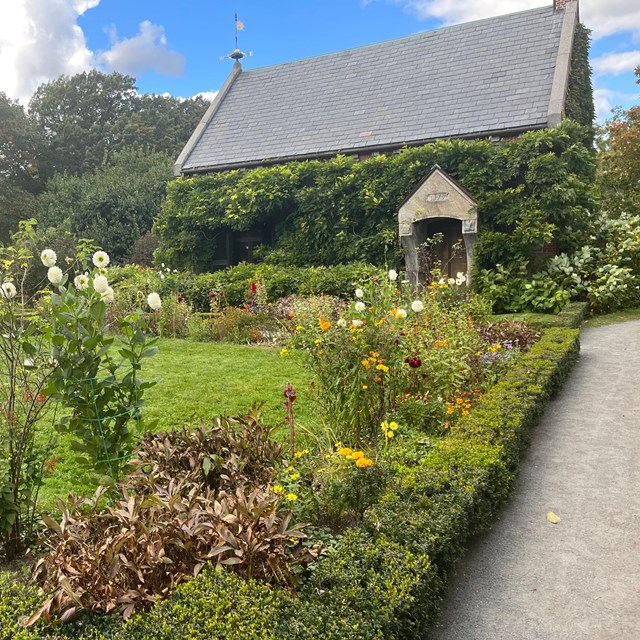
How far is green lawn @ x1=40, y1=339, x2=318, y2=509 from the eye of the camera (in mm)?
4703

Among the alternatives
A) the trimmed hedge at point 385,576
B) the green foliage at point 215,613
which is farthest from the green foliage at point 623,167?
the green foliage at point 215,613

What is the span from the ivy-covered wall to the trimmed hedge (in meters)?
8.84

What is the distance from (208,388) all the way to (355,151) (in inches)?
379

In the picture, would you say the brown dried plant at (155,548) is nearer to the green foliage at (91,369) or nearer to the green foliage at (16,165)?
the green foliage at (91,369)

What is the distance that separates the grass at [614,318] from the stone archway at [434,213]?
2.94 metres

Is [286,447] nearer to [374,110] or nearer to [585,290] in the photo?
[585,290]

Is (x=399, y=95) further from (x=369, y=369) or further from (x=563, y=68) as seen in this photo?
(x=369, y=369)

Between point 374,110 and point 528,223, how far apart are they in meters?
5.77

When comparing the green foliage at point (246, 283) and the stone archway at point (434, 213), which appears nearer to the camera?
the green foliage at point (246, 283)

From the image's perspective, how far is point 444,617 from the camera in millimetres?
2816

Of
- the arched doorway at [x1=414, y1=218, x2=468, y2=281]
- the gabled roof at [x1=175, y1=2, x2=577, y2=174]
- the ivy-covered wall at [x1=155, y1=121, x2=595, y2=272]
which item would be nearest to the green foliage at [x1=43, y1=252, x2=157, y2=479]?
the ivy-covered wall at [x1=155, y1=121, x2=595, y2=272]

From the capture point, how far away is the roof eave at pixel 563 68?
12.1 meters

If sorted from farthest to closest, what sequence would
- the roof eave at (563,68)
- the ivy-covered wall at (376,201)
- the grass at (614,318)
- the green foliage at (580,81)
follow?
the green foliage at (580,81), the roof eave at (563,68), the ivy-covered wall at (376,201), the grass at (614,318)

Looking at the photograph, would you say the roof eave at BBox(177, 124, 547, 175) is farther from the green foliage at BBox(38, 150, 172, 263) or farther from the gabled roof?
the green foliage at BBox(38, 150, 172, 263)
